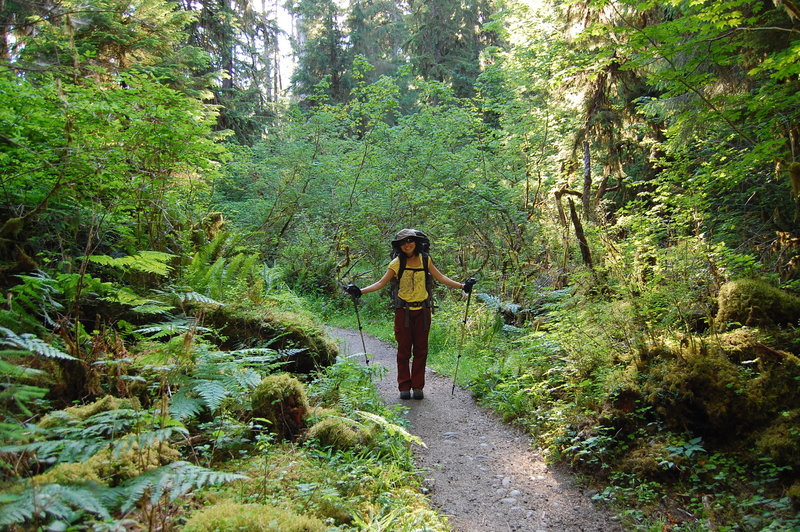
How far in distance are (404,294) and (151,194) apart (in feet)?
12.0

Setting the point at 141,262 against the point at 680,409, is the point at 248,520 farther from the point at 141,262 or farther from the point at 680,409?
the point at 680,409

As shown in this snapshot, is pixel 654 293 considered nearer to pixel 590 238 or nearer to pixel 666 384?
pixel 666 384

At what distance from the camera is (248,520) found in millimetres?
2404

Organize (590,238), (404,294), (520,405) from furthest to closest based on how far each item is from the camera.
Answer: (590,238) → (404,294) → (520,405)

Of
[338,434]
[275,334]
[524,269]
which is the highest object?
[524,269]

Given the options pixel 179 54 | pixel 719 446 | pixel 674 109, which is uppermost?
pixel 179 54

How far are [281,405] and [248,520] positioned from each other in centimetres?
190

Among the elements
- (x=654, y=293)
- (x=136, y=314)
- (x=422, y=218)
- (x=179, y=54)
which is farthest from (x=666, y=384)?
(x=179, y=54)

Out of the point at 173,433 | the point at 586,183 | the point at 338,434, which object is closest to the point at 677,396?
the point at 338,434

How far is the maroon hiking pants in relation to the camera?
6766 mm

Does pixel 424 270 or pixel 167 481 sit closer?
pixel 167 481

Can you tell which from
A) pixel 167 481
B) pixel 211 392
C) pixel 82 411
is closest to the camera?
pixel 167 481

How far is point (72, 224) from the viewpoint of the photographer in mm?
4594

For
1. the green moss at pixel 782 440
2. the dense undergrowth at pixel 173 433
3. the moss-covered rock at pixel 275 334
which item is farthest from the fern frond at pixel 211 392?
the green moss at pixel 782 440
